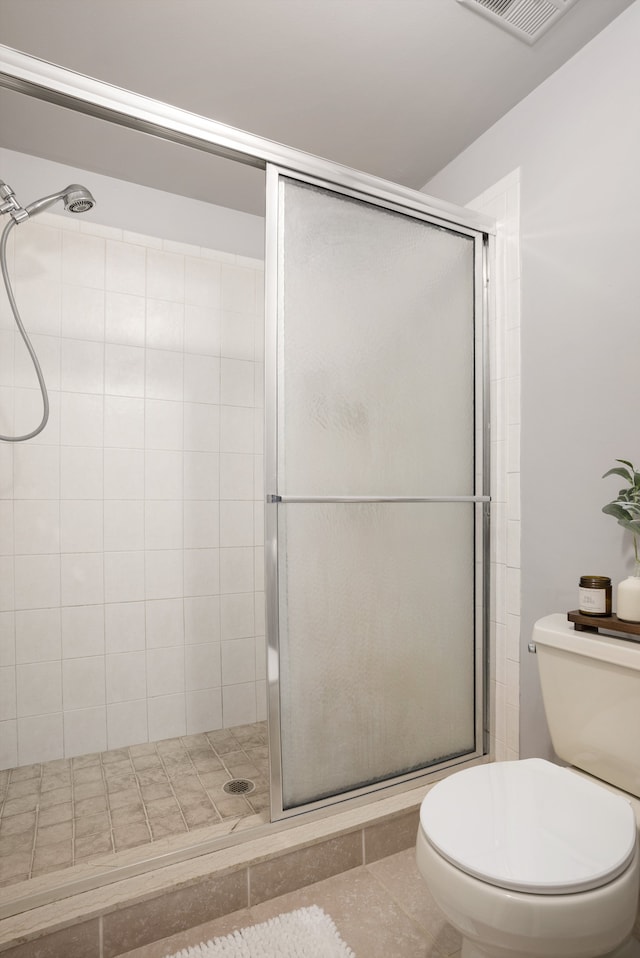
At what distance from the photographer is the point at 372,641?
179 centimetres

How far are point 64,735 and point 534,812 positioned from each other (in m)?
1.85

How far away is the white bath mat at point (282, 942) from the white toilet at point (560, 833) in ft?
1.17

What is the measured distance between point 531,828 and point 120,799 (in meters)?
1.41

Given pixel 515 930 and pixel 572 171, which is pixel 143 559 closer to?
pixel 515 930

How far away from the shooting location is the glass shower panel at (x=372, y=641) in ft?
5.46

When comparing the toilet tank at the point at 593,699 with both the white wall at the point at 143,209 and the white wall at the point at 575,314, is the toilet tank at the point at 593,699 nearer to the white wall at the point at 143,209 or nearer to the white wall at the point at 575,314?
the white wall at the point at 575,314

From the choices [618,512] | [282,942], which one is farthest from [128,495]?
[618,512]

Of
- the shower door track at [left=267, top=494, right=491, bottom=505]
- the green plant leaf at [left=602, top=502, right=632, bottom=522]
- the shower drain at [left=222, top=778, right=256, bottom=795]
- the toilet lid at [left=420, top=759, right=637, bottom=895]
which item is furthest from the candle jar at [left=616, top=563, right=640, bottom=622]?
the shower drain at [left=222, top=778, right=256, bottom=795]

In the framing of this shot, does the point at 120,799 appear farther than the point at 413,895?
Yes

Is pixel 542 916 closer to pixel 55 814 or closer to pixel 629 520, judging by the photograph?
pixel 629 520

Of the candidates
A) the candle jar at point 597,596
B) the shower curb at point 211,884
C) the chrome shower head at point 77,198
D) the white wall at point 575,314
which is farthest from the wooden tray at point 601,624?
the chrome shower head at point 77,198

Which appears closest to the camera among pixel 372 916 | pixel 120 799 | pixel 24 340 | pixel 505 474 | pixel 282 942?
pixel 282 942

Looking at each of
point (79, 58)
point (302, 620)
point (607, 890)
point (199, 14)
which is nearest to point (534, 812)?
point (607, 890)

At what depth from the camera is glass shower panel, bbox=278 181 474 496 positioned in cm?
169
